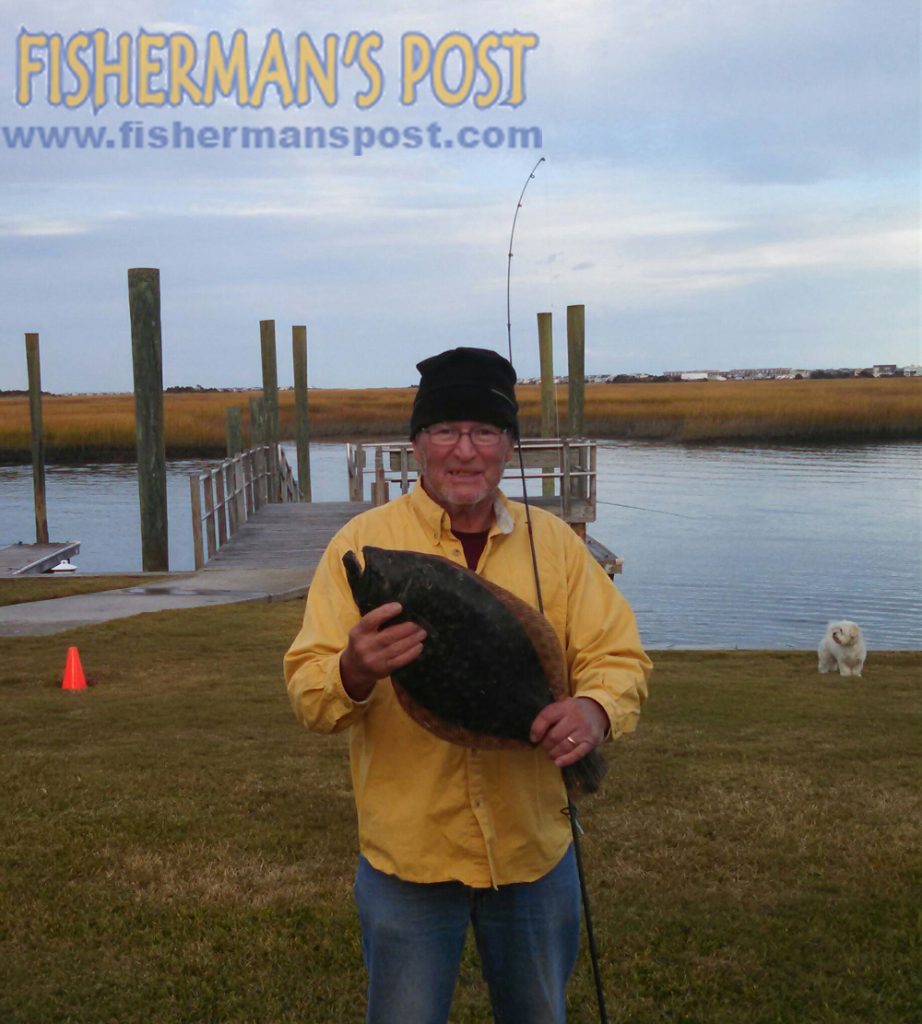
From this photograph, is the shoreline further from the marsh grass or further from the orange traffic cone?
the orange traffic cone

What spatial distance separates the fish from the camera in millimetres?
2391

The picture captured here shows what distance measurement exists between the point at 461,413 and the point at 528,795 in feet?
2.66

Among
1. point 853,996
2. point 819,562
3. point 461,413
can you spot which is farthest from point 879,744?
point 819,562

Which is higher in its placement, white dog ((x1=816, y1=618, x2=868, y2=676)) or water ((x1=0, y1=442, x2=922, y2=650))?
white dog ((x1=816, y1=618, x2=868, y2=676))

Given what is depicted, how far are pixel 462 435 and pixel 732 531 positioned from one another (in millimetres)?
26449

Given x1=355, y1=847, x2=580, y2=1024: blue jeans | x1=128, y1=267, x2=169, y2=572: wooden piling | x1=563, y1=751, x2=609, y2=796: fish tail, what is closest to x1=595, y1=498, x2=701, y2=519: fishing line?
x1=128, y1=267, x2=169, y2=572: wooden piling

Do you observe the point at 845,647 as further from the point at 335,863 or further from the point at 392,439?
the point at 392,439

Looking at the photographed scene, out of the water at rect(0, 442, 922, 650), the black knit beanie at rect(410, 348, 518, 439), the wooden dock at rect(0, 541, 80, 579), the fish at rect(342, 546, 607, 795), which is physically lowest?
the water at rect(0, 442, 922, 650)

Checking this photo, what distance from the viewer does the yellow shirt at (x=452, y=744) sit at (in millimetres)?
2498

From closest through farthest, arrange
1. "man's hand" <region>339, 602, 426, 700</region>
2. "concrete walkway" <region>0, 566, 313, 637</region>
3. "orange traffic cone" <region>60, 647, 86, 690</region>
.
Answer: "man's hand" <region>339, 602, 426, 700</region> → "orange traffic cone" <region>60, 647, 86, 690</region> → "concrete walkway" <region>0, 566, 313, 637</region>

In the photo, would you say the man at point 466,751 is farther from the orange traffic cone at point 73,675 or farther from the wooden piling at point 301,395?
the wooden piling at point 301,395

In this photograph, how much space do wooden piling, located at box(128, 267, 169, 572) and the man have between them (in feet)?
44.8

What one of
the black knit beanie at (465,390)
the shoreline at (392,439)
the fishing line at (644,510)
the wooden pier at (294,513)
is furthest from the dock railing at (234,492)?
the shoreline at (392,439)

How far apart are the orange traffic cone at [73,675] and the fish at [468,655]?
6.98 m
